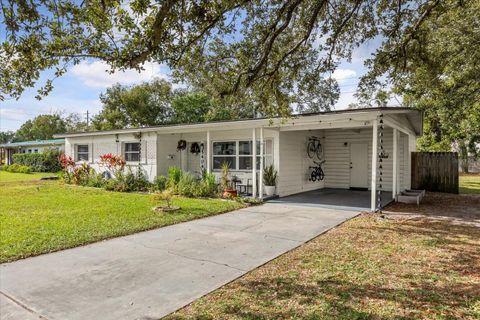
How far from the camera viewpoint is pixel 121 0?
155 inches

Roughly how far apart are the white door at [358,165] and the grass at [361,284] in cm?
760

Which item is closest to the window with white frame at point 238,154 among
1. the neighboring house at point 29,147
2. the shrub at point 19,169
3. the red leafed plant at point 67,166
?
the red leafed plant at point 67,166

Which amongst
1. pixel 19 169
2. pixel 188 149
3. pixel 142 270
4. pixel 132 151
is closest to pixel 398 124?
pixel 188 149

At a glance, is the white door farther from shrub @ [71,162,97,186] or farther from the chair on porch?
shrub @ [71,162,97,186]

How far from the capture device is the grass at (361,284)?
312 cm

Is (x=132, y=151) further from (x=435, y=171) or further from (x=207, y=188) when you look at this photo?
(x=435, y=171)

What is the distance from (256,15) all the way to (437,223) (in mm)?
6126

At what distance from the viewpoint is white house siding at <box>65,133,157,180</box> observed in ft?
45.4

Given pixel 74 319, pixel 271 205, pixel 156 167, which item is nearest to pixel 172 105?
pixel 156 167

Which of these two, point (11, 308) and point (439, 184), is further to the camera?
point (439, 184)

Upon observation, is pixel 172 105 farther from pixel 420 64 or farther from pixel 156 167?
pixel 420 64

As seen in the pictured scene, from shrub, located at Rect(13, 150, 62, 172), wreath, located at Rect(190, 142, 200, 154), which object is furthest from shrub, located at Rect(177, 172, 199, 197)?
shrub, located at Rect(13, 150, 62, 172)

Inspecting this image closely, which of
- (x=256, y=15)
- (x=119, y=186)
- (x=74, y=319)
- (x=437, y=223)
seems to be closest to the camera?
(x=74, y=319)

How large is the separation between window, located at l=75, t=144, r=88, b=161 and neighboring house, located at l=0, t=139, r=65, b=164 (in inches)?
471
